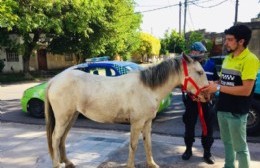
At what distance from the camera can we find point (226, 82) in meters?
3.59

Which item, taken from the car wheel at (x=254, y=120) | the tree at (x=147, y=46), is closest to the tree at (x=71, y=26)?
the tree at (x=147, y=46)

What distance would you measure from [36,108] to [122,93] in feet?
17.0

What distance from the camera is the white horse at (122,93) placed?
4133 mm

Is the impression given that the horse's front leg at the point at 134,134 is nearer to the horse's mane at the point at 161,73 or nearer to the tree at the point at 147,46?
the horse's mane at the point at 161,73

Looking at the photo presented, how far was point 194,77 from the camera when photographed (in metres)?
4.09

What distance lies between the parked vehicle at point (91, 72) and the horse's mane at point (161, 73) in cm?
358

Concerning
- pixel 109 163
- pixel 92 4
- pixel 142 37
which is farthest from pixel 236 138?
pixel 142 37

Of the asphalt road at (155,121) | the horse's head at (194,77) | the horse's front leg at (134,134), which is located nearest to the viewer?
the horse's head at (194,77)

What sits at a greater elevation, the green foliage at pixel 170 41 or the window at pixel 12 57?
the green foliage at pixel 170 41

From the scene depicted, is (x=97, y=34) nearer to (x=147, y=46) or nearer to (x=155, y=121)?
(x=155, y=121)

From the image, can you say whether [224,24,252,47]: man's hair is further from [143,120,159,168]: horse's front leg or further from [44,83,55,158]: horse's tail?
[44,83,55,158]: horse's tail

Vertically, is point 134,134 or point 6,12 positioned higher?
point 6,12

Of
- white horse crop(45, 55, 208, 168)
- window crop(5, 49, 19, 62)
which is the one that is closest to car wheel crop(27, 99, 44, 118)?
white horse crop(45, 55, 208, 168)

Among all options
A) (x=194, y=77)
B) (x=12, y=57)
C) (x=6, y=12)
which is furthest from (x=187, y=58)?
(x=12, y=57)
